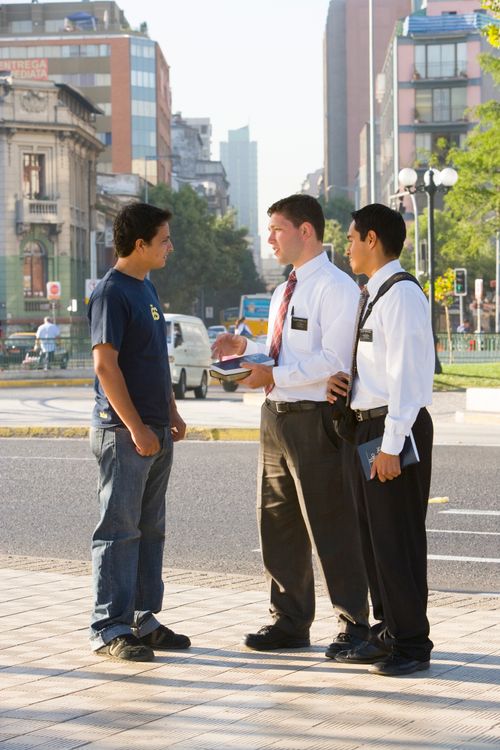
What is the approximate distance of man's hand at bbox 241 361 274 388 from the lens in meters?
6.13

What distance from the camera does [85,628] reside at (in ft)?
22.9

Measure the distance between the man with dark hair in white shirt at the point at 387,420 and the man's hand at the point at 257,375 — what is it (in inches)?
14.6

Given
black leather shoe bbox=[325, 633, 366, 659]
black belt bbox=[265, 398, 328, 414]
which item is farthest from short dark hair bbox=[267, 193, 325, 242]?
black leather shoe bbox=[325, 633, 366, 659]

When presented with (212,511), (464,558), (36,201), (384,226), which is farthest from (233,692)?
(36,201)

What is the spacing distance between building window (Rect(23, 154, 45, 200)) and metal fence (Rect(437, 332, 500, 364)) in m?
40.4

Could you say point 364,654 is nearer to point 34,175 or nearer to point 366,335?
point 366,335

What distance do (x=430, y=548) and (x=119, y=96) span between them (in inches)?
4497

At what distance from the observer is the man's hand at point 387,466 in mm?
5715

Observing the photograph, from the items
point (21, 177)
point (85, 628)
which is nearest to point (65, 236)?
point (21, 177)

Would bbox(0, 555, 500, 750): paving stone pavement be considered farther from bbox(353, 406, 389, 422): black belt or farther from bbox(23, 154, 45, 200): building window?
bbox(23, 154, 45, 200): building window

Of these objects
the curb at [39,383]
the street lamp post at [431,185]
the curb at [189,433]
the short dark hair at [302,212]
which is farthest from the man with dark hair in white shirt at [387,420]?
the curb at [39,383]

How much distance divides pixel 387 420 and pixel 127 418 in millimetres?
1202

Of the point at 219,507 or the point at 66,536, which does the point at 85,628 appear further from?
the point at 219,507

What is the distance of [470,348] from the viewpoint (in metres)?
37.7
